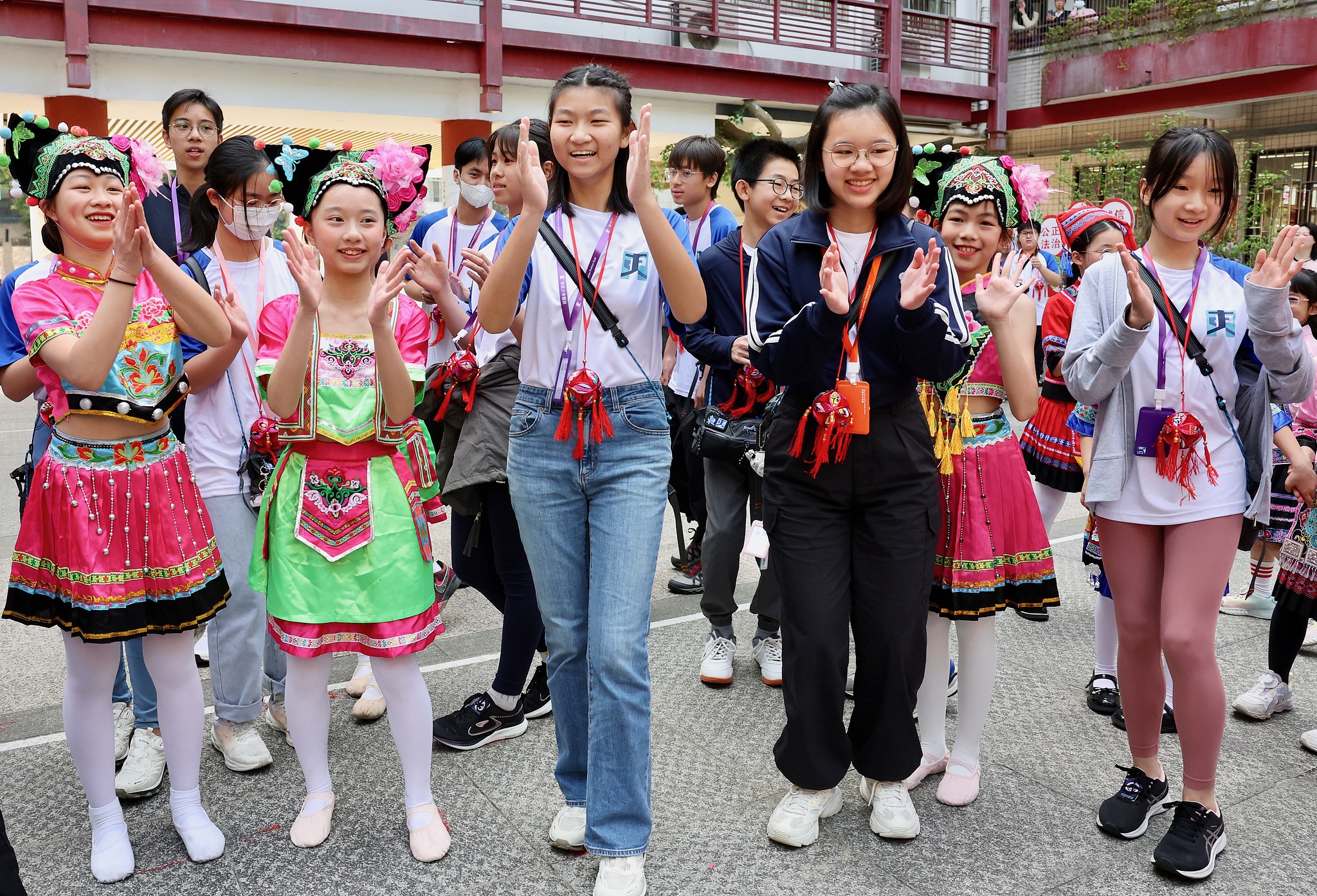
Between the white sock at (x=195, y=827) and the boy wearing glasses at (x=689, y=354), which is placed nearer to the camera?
the white sock at (x=195, y=827)

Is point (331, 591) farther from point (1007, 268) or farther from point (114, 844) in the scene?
point (1007, 268)

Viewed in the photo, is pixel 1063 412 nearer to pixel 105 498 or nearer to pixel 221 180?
pixel 221 180

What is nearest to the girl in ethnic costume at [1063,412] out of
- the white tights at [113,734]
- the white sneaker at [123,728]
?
the white tights at [113,734]

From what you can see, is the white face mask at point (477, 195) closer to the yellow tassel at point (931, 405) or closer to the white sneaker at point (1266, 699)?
the yellow tassel at point (931, 405)

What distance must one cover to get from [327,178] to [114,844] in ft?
6.02

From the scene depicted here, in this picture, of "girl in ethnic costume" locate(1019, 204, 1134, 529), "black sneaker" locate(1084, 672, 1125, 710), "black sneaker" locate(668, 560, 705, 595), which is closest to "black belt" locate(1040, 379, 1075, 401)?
"girl in ethnic costume" locate(1019, 204, 1134, 529)

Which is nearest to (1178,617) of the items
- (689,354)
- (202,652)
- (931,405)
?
(931,405)

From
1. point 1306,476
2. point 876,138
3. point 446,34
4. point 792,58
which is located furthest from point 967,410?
point 792,58

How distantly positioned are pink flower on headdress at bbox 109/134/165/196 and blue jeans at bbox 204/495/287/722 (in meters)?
0.95

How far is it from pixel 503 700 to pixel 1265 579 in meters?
3.79

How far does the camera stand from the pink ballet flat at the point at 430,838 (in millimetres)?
2813

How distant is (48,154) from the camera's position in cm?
272

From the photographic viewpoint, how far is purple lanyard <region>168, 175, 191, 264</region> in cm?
339

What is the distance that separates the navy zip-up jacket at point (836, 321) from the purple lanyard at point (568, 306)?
17.1 inches
